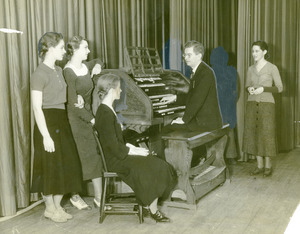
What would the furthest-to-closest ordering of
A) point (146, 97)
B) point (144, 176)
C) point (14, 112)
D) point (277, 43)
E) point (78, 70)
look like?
point (277, 43)
point (146, 97)
point (78, 70)
point (14, 112)
point (144, 176)

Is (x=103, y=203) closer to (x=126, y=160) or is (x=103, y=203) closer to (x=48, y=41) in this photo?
(x=126, y=160)

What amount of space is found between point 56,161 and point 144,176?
2.42 ft

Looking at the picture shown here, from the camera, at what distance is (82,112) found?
11.5 ft

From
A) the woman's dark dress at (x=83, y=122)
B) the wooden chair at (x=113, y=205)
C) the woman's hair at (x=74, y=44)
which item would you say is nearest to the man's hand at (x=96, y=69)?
the woman's dark dress at (x=83, y=122)

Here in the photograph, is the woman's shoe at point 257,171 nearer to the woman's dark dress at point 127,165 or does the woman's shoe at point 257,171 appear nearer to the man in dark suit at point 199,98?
the man in dark suit at point 199,98

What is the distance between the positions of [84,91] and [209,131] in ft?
4.27

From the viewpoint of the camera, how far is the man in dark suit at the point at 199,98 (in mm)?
3678

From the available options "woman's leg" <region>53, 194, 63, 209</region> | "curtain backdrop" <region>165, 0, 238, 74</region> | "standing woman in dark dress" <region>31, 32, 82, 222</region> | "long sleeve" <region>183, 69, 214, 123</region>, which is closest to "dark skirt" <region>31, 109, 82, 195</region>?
"standing woman in dark dress" <region>31, 32, 82, 222</region>

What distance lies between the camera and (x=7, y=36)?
10.8ft

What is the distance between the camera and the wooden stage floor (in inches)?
122

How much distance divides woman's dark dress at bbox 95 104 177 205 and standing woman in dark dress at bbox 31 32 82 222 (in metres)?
0.36

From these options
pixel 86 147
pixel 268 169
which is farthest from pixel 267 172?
pixel 86 147

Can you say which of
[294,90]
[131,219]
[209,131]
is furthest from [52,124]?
[294,90]

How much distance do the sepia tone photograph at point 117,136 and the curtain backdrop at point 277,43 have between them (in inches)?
35.7
